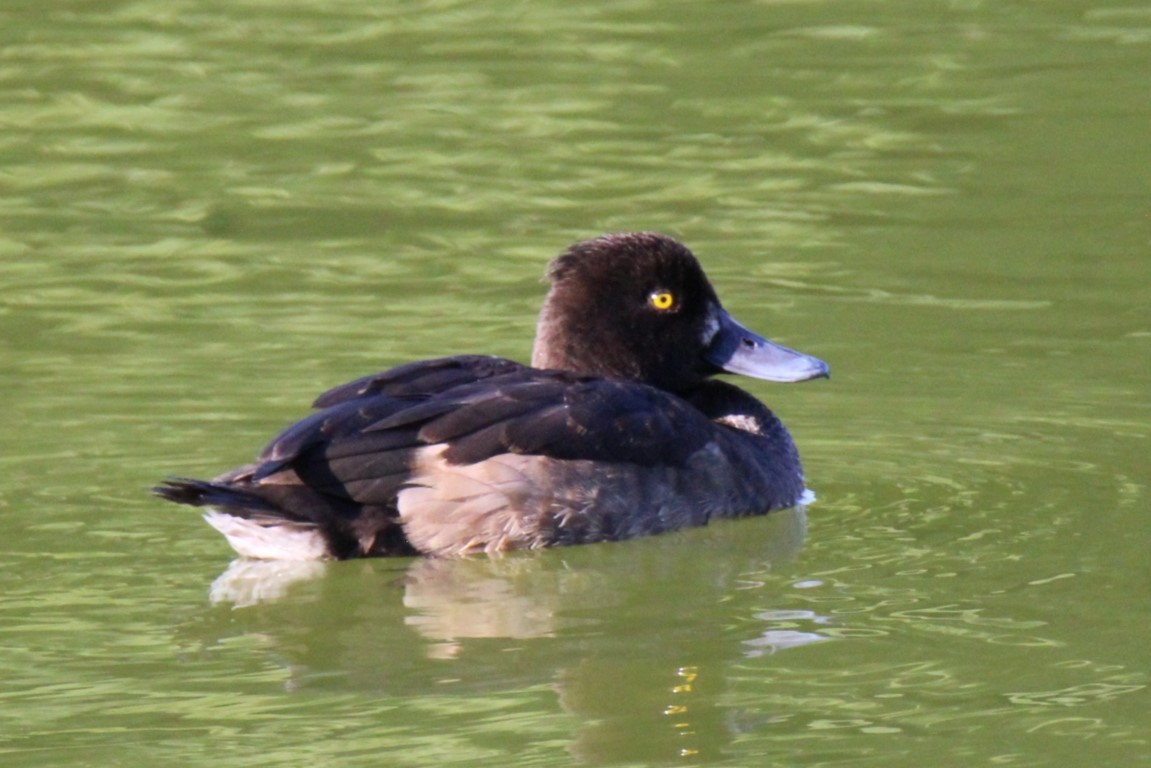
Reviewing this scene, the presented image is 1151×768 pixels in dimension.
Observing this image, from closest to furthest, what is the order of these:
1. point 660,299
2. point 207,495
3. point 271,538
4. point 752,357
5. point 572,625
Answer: point 572,625
point 207,495
point 271,538
point 660,299
point 752,357

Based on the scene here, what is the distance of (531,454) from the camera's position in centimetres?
757

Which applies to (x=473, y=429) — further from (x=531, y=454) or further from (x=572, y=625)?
(x=572, y=625)

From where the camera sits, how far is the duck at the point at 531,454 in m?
7.30

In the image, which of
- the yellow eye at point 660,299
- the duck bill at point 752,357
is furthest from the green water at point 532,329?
the yellow eye at point 660,299

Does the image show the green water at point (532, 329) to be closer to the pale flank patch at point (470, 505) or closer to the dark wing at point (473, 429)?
the pale flank patch at point (470, 505)

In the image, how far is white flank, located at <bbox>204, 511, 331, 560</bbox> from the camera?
285 inches

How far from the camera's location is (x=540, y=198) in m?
12.8

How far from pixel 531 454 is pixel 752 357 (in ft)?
5.54

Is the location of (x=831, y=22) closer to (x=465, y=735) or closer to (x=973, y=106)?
(x=973, y=106)

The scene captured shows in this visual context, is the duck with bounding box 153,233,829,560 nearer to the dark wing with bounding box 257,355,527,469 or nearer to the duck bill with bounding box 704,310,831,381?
the dark wing with bounding box 257,355,527,469

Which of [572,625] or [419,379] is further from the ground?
[419,379]

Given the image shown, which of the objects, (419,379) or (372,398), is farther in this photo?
(419,379)

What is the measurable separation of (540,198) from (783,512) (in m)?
4.91

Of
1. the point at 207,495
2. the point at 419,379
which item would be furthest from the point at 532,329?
the point at 207,495
